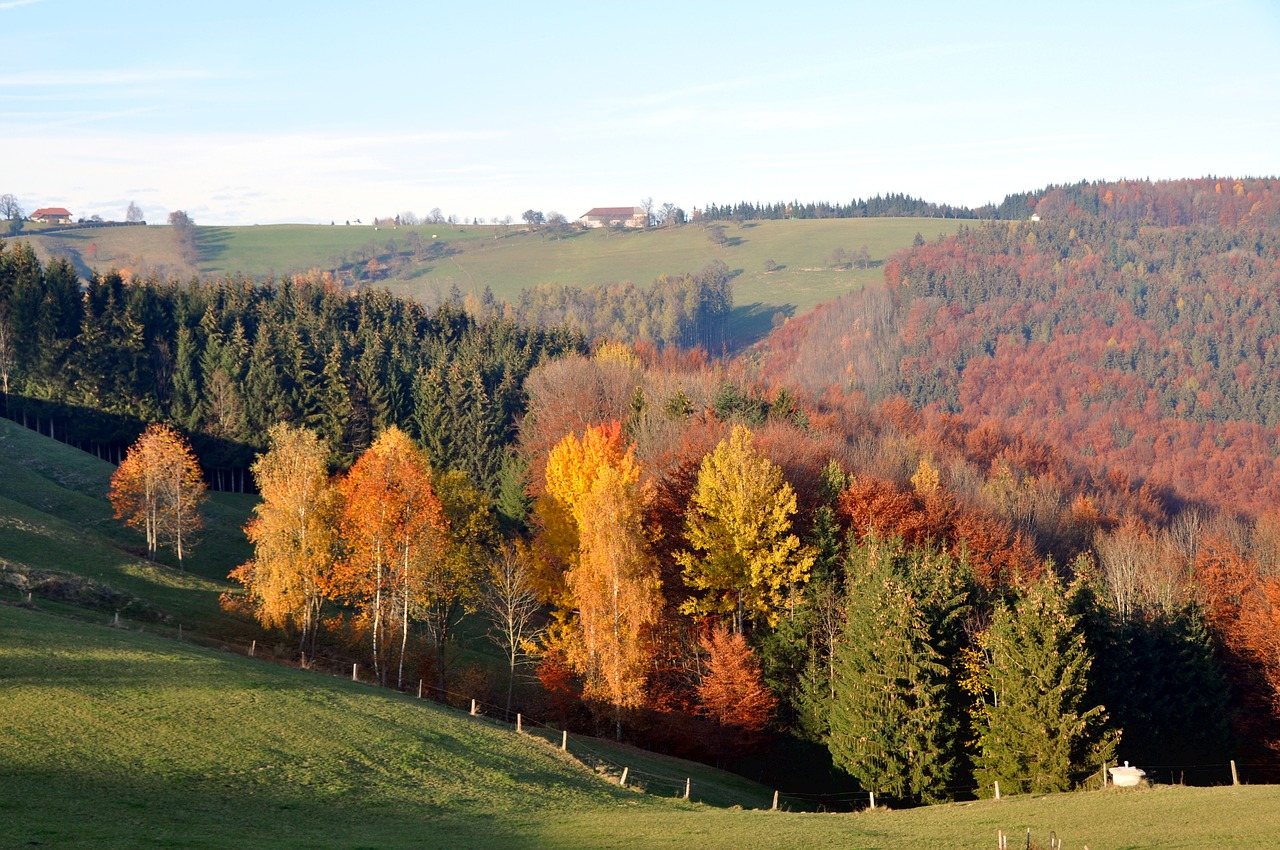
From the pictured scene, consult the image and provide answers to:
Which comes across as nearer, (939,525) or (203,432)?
(939,525)

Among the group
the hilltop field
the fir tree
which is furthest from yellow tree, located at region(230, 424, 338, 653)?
the fir tree

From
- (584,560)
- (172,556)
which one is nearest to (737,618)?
(584,560)

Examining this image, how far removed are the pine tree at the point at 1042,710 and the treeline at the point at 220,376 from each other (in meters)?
70.2

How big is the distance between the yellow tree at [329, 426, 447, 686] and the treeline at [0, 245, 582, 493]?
157 ft

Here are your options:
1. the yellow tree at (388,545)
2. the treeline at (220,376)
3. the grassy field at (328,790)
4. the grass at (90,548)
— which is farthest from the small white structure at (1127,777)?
the treeline at (220,376)

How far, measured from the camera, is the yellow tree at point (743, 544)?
63906mm

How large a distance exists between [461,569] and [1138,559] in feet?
→ 179

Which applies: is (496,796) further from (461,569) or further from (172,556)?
(172,556)

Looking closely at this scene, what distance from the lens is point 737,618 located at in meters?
65.4

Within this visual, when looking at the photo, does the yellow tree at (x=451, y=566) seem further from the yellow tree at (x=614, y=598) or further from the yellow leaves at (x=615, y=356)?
the yellow leaves at (x=615, y=356)

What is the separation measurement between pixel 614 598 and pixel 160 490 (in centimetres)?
3827

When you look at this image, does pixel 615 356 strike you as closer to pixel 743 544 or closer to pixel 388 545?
pixel 743 544

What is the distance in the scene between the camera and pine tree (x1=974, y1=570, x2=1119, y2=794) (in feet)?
148

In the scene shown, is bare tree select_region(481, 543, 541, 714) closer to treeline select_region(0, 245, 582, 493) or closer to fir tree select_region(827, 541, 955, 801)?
fir tree select_region(827, 541, 955, 801)
